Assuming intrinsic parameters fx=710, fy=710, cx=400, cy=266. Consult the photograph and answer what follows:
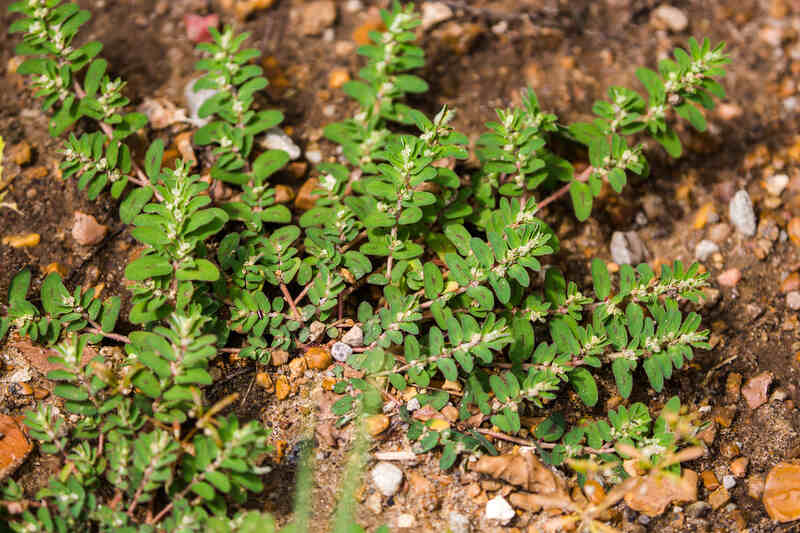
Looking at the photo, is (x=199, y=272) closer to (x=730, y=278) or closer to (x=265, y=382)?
(x=265, y=382)

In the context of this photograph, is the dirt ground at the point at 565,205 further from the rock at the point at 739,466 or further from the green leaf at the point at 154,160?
the green leaf at the point at 154,160

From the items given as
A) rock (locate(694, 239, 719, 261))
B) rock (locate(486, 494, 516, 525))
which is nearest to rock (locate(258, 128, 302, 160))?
rock (locate(486, 494, 516, 525))

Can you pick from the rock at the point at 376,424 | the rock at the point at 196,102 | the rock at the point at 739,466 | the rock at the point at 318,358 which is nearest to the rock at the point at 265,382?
the rock at the point at 318,358

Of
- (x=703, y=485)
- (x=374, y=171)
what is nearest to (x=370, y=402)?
(x=374, y=171)

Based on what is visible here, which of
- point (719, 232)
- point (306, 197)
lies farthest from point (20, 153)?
point (719, 232)

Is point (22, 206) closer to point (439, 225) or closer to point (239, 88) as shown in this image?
point (239, 88)

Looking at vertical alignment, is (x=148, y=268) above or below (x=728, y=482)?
above
